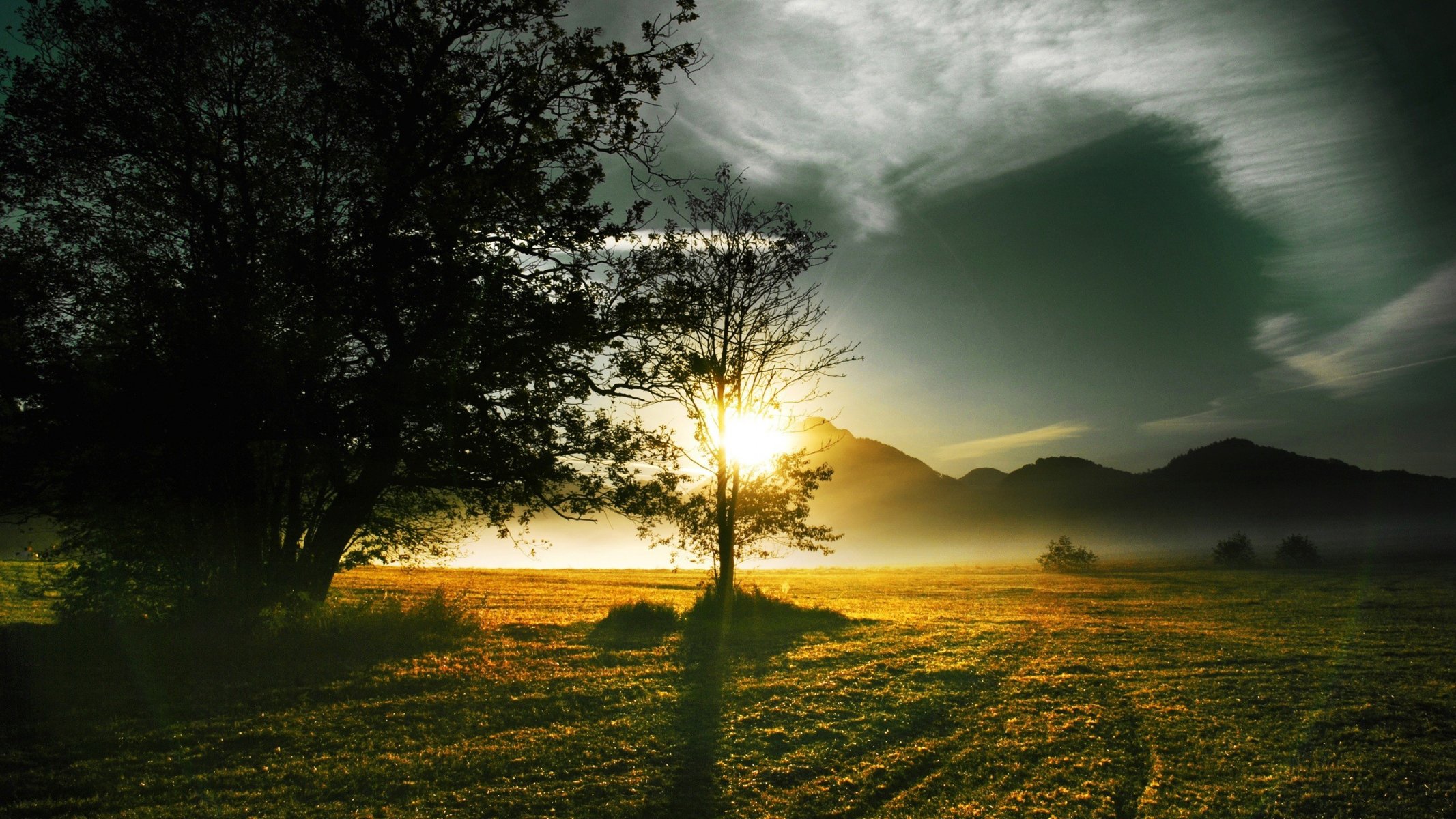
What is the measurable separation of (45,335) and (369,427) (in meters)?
5.43

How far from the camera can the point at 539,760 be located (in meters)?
7.14

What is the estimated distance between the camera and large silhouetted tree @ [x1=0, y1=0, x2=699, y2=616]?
11539 mm

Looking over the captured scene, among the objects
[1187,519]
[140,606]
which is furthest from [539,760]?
[1187,519]

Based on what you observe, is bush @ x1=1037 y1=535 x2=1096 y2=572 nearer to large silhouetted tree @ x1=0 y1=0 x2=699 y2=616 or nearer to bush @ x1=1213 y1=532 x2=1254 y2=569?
bush @ x1=1213 y1=532 x2=1254 y2=569

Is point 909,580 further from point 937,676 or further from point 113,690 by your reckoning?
point 113,690

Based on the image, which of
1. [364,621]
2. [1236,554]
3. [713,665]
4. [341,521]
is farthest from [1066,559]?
[341,521]

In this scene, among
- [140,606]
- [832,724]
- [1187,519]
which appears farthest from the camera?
[1187,519]

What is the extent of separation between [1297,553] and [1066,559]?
62.5 ft

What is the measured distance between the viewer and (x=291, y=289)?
1245 cm

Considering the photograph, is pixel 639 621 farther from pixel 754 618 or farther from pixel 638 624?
pixel 754 618

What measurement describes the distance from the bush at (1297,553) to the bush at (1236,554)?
6.69 feet

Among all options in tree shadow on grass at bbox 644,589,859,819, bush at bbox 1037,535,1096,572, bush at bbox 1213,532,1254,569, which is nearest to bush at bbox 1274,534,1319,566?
bush at bbox 1213,532,1254,569

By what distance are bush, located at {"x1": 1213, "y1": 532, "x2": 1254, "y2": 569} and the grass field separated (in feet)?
155

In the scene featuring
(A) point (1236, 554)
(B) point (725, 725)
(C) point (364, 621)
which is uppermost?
(C) point (364, 621)
